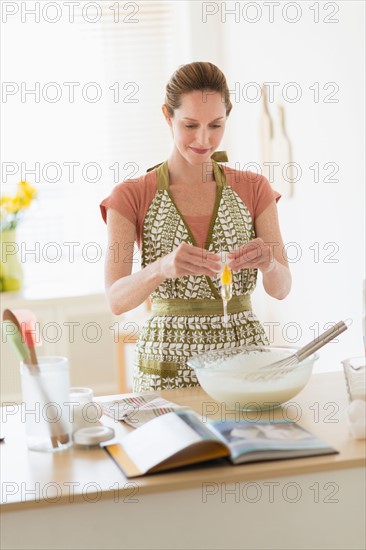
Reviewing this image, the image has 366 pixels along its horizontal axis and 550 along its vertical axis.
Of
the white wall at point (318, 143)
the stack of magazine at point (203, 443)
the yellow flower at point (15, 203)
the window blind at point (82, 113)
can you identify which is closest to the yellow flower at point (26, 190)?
the yellow flower at point (15, 203)

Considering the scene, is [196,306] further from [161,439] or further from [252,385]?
[161,439]

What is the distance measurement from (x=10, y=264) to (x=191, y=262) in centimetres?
283

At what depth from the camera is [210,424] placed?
5.22 feet

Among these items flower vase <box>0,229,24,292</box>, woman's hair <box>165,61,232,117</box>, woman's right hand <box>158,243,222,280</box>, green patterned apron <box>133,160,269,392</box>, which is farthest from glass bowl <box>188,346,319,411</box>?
flower vase <box>0,229,24,292</box>

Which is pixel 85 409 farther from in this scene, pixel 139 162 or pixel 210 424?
pixel 139 162

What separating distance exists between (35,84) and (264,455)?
146 inches

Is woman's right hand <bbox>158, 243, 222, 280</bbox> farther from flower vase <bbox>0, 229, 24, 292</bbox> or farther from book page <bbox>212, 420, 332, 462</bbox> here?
flower vase <bbox>0, 229, 24, 292</bbox>

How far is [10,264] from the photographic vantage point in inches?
177

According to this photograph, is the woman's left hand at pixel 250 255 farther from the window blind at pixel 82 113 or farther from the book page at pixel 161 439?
the window blind at pixel 82 113

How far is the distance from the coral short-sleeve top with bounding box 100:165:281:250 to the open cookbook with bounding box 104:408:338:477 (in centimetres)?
72

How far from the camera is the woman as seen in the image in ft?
6.82

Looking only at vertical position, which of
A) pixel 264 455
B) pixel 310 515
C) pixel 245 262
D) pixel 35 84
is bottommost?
pixel 310 515

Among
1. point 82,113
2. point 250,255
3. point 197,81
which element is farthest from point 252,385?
point 82,113

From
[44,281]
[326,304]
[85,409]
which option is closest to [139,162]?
[44,281]
